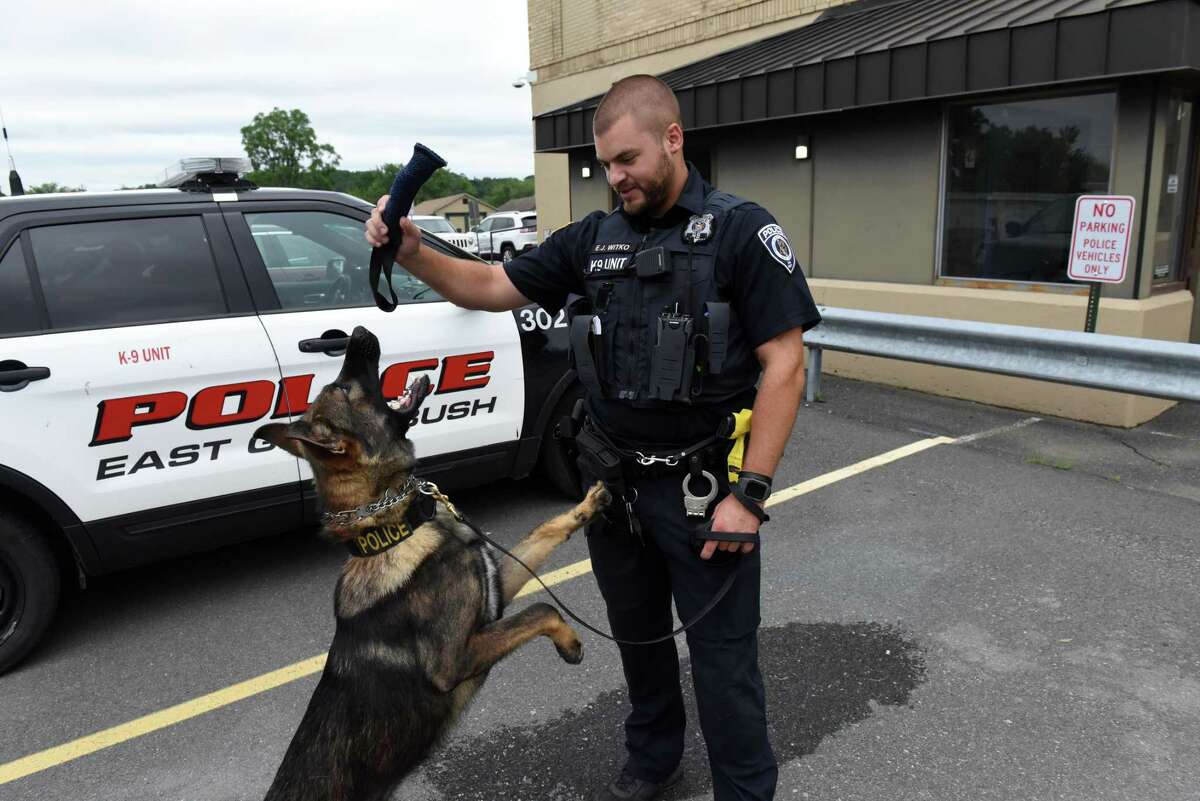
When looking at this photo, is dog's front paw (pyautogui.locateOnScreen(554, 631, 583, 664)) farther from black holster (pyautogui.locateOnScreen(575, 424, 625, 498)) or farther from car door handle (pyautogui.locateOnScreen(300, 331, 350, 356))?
car door handle (pyautogui.locateOnScreen(300, 331, 350, 356))

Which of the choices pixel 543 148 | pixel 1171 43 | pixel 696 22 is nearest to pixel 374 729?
pixel 1171 43

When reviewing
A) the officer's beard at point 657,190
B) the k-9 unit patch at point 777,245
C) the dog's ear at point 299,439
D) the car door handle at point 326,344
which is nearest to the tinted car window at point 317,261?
the car door handle at point 326,344

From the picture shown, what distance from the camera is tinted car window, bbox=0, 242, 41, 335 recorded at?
3467 millimetres

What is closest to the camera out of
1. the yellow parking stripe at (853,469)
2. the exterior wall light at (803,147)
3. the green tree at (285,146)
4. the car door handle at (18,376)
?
the car door handle at (18,376)

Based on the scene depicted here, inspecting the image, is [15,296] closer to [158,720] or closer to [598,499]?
[158,720]

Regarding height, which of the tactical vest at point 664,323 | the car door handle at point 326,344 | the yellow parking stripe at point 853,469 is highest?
the tactical vest at point 664,323

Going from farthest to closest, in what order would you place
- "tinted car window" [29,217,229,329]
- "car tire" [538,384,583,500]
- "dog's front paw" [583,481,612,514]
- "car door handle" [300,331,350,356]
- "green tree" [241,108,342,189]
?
"green tree" [241,108,342,189]
"car tire" [538,384,583,500]
"car door handle" [300,331,350,356]
"tinted car window" [29,217,229,329]
"dog's front paw" [583,481,612,514]

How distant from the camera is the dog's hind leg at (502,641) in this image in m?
2.30

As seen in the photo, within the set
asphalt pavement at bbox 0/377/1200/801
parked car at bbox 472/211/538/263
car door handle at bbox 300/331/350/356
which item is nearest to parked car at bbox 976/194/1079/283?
asphalt pavement at bbox 0/377/1200/801

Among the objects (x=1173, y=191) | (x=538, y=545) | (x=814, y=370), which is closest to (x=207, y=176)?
(x=538, y=545)

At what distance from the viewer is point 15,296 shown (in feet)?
11.5

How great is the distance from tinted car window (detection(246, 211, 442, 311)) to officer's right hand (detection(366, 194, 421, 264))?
161 centimetres

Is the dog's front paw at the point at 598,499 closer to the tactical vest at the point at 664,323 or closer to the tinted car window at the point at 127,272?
the tactical vest at the point at 664,323

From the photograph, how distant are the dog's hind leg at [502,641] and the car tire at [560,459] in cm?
220
